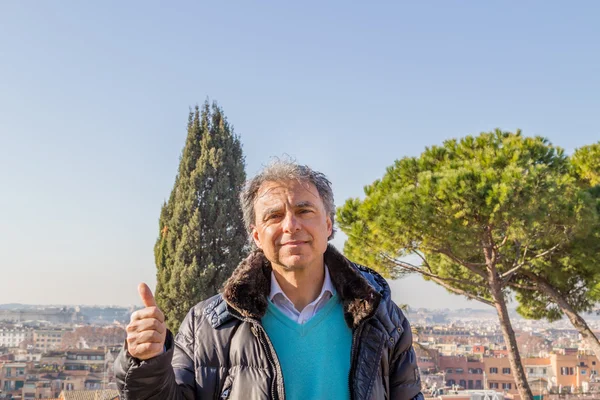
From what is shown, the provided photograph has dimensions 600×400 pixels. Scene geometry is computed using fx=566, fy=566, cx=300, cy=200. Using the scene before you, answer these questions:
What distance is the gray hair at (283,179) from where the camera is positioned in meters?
1.46

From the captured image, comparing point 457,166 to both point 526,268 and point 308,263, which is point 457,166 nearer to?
point 526,268

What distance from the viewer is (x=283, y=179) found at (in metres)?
1.45

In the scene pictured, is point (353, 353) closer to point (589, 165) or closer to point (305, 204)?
point (305, 204)

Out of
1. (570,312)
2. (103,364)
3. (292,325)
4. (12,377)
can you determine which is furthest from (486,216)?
(12,377)

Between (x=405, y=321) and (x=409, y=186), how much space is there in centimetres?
709

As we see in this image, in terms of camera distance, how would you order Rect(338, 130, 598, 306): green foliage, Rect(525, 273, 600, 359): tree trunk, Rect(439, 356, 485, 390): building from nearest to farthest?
Rect(338, 130, 598, 306): green foliage, Rect(525, 273, 600, 359): tree trunk, Rect(439, 356, 485, 390): building

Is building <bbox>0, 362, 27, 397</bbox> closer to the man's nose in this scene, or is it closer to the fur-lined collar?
the fur-lined collar

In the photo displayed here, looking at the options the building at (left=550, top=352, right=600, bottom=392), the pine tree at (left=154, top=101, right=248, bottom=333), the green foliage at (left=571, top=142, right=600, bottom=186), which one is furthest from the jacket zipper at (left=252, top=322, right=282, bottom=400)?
the building at (left=550, top=352, right=600, bottom=392)

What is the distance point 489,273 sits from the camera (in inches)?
360

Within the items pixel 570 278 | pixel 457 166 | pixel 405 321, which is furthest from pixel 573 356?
pixel 405 321

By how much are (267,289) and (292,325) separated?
13 cm

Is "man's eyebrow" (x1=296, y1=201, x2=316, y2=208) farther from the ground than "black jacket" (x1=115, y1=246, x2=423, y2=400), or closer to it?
farther from the ground

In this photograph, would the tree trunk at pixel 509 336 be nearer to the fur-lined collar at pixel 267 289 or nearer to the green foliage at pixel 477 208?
the green foliage at pixel 477 208

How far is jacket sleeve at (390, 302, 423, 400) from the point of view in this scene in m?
1.41
